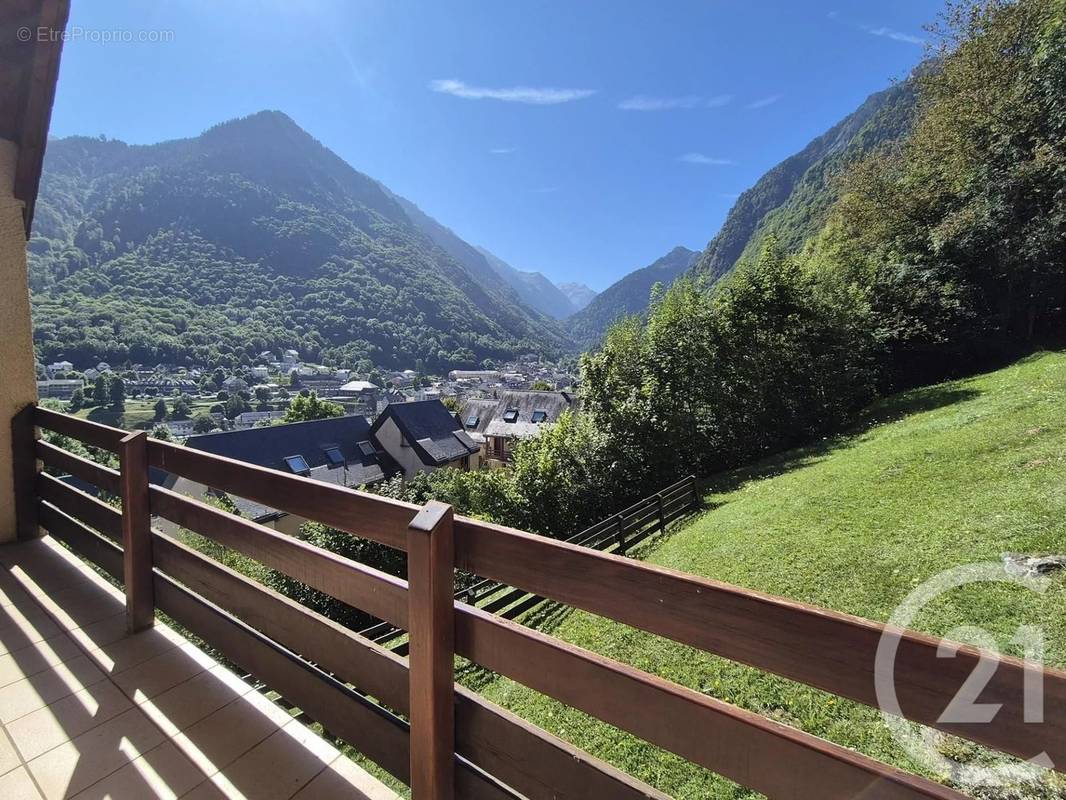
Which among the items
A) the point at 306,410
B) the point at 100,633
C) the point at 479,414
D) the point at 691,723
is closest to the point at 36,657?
the point at 100,633

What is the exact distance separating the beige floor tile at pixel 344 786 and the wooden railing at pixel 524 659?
0.64 ft

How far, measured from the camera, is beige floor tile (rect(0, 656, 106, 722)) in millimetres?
1916

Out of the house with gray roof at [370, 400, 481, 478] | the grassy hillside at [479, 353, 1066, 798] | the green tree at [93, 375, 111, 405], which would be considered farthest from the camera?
the green tree at [93, 375, 111, 405]

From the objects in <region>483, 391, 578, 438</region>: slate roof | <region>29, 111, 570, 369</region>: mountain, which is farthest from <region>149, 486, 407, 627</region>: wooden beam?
<region>29, 111, 570, 369</region>: mountain

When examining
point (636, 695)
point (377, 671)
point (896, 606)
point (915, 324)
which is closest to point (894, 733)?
point (896, 606)

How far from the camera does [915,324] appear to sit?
50.5 feet

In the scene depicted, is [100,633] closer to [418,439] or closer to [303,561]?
[303,561]

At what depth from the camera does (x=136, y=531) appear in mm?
2285

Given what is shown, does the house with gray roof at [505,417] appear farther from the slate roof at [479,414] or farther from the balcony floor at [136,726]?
the balcony floor at [136,726]

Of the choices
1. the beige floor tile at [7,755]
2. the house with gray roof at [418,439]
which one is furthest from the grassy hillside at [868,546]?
the house with gray roof at [418,439]

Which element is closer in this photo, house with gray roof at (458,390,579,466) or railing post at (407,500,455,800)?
railing post at (407,500,455,800)

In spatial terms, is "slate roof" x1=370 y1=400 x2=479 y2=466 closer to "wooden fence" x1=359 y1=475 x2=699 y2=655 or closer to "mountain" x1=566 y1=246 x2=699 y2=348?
"wooden fence" x1=359 y1=475 x2=699 y2=655

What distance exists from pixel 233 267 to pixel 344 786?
10248 cm

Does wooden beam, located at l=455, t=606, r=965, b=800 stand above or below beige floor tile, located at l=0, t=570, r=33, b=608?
above
